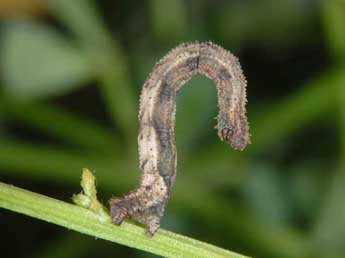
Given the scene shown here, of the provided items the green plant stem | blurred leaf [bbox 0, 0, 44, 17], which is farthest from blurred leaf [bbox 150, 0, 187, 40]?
the green plant stem

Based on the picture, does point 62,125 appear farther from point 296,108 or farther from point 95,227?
point 95,227

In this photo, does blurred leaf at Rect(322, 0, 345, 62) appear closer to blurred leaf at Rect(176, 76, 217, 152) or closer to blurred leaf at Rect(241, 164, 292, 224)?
blurred leaf at Rect(176, 76, 217, 152)

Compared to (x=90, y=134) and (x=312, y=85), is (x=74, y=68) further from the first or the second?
(x=312, y=85)


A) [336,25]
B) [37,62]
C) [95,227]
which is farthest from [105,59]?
[95,227]

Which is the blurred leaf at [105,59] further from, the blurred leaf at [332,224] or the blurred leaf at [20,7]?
the blurred leaf at [332,224]

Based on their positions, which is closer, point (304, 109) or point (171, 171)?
point (171, 171)

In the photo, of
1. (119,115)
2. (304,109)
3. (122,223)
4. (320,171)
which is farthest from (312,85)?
(122,223)

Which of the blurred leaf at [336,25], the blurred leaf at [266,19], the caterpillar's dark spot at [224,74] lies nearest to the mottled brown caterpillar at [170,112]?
the caterpillar's dark spot at [224,74]
